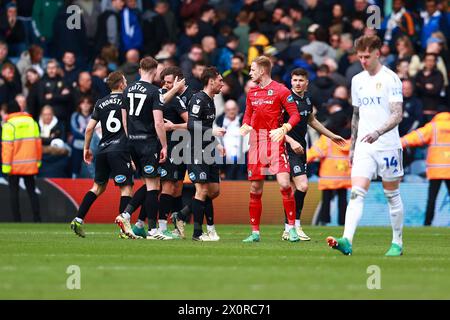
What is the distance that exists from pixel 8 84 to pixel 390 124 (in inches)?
637

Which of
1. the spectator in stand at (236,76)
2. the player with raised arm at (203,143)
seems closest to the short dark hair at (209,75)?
the player with raised arm at (203,143)

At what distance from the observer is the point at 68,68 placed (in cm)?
2897

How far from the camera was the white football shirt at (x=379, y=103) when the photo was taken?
14492mm

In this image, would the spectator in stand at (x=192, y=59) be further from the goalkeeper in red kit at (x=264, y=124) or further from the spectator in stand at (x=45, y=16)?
the goalkeeper in red kit at (x=264, y=124)

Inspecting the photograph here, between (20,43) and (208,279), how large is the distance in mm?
20469

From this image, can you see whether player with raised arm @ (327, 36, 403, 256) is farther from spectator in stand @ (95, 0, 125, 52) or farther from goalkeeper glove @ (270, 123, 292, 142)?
spectator in stand @ (95, 0, 125, 52)

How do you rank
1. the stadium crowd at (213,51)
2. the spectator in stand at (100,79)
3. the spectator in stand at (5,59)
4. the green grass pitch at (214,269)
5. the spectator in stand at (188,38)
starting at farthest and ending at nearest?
the spectator in stand at (188,38) → the spectator in stand at (5,59) → the spectator in stand at (100,79) → the stadium crowd at (213,51) → the green grass pitch at (214,269)

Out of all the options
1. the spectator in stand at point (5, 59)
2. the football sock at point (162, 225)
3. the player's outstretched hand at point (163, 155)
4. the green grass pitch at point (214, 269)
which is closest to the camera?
the green grass pitch at point (214, 269)

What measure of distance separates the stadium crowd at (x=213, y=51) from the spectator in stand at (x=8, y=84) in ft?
0.08

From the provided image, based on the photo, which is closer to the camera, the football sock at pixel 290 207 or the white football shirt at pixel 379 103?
the white football shirt at pixel 379 103

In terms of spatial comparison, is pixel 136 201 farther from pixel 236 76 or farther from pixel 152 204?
pixel 236 76

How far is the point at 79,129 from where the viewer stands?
2745 cm
